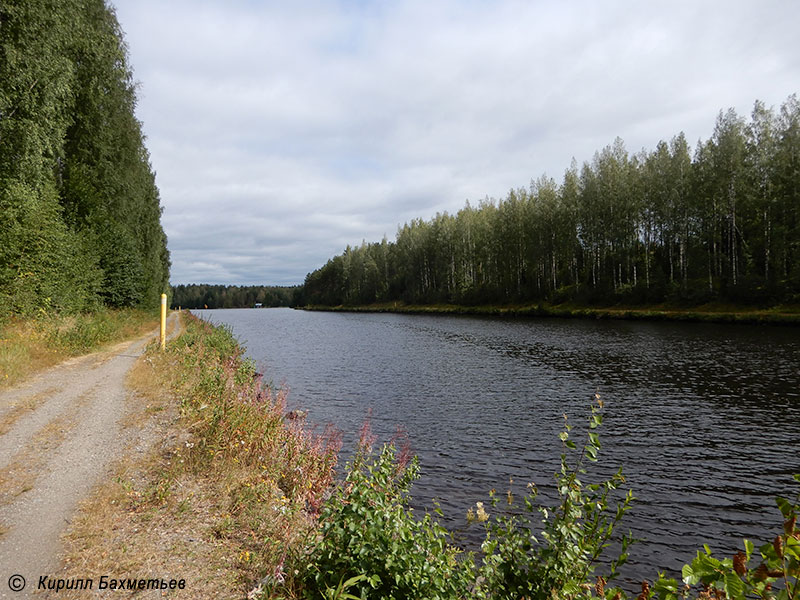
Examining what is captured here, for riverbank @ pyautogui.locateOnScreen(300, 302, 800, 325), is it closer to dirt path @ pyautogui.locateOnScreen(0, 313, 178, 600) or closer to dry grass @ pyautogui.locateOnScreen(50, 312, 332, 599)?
dry grass @ pyautogui.locateOnScreen(50, 312, 332, 599)

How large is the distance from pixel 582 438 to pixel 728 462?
354 centimetres

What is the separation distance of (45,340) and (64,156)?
11.7m

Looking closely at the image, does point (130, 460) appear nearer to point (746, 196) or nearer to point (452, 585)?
point (452, 585)

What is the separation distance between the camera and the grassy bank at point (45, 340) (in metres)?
13.1

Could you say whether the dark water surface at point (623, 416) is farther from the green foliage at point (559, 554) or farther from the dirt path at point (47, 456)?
the dirt path at point (47, 456)

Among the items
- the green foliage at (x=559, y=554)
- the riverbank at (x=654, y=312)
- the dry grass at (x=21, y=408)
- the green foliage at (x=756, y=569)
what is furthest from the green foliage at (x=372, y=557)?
the riverbank at (x=654, y=312)

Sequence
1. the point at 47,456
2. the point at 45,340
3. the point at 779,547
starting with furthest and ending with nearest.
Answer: the point at 45,340
the point at 47,456
the point at 779,547

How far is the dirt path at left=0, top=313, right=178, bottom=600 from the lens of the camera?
461 centimetres

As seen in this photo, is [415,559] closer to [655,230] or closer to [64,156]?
Result: [64,156]

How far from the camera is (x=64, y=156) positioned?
23141mm

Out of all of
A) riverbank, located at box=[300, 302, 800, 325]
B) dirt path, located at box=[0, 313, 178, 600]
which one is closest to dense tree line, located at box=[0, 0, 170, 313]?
dirt path, located at box=[0, 313, 178, 600]

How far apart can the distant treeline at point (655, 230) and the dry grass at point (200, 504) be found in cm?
5388

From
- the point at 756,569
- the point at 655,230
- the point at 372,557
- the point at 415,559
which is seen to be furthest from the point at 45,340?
the point at 655,230

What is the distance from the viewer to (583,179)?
2847 inches
